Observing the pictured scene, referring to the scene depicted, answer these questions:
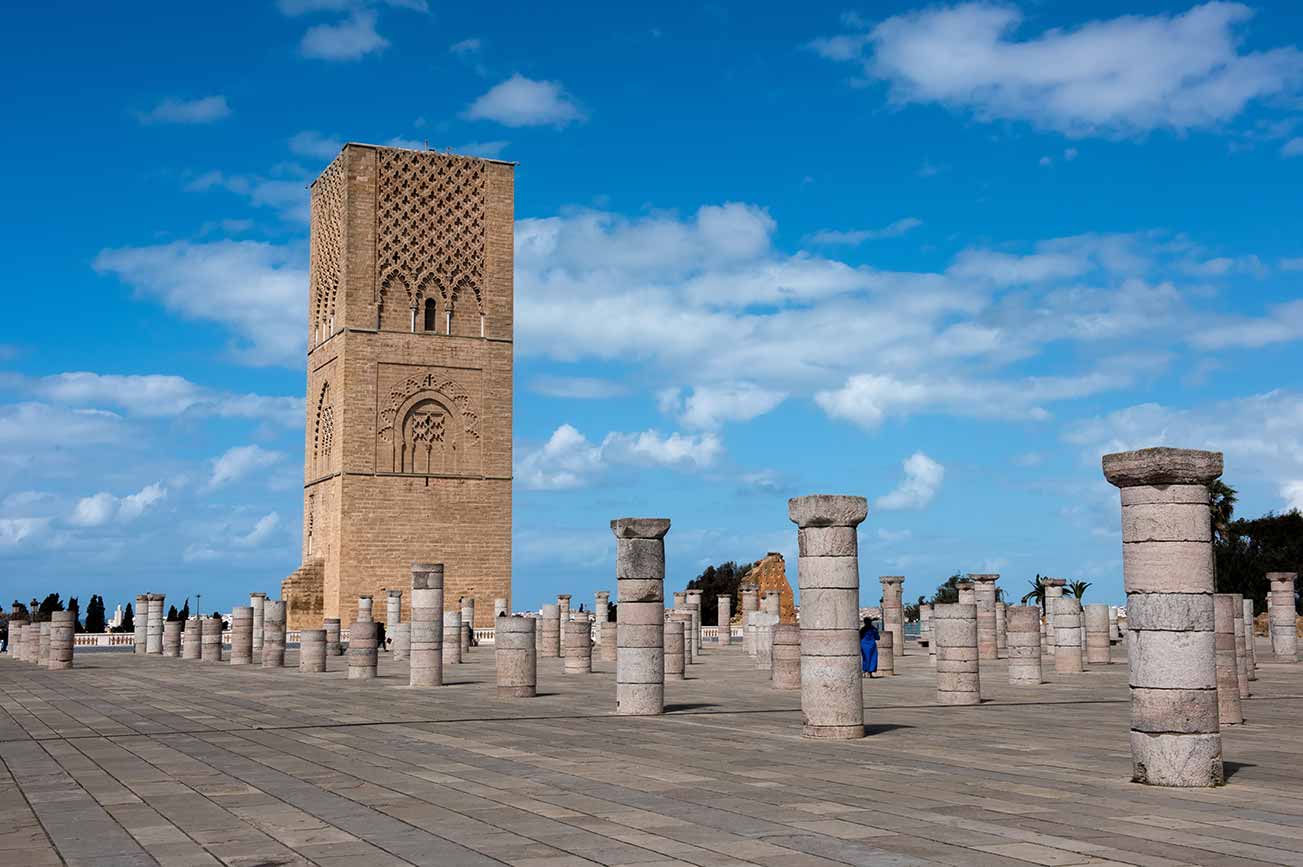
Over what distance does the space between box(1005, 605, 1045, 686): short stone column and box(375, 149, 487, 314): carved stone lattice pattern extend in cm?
2602

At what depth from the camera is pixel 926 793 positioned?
7.11m

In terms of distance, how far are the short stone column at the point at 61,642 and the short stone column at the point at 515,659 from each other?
11.5 meters

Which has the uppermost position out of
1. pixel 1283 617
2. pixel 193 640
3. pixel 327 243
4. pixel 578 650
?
pixel 327 243

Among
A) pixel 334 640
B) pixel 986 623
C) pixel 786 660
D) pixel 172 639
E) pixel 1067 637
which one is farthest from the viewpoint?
pixel 334 640

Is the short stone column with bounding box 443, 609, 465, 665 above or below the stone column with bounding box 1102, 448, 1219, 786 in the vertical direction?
below

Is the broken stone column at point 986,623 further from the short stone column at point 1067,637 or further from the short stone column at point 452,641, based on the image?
the short stone column at point 452,641

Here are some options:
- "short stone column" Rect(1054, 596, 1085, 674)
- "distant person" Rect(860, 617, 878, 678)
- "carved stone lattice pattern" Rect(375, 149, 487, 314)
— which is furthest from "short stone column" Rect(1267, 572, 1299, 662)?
"carved stone lattice pattern" Rect(375, 149, 487, 314)

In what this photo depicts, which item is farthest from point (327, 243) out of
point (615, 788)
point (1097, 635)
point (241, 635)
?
point (615, 788)

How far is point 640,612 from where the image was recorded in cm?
1295

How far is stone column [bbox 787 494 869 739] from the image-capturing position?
10.2 meters

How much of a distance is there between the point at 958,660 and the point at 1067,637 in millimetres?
6731

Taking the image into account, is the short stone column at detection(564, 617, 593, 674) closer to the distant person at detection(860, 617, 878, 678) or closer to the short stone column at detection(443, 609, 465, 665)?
the short stone column at detection(443, 609, 465, 665)

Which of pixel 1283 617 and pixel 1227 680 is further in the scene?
pixel 1283 617

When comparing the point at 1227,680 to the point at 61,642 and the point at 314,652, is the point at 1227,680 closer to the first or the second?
the point at 314,652
